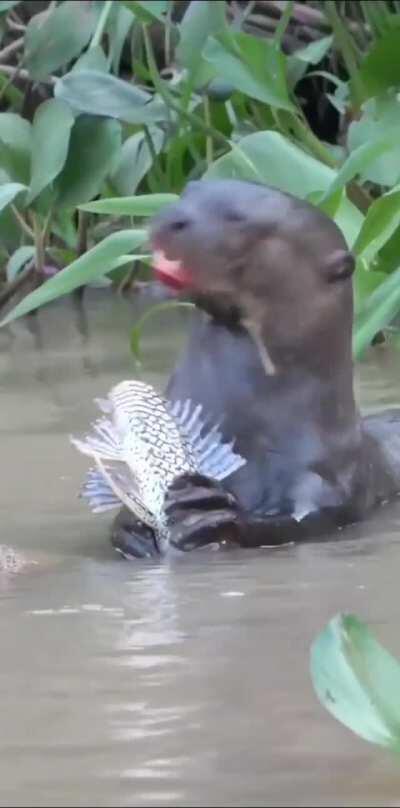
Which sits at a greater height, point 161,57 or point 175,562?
point 175,562

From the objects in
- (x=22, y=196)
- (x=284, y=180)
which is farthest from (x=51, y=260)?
(x=284, y=180)

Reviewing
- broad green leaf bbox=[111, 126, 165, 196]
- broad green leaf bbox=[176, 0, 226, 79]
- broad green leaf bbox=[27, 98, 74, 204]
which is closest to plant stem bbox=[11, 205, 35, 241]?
broad green leaf bbox=[111, 126, 165, 196]

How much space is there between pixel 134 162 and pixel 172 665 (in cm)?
289

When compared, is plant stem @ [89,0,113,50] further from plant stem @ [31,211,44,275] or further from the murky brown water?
the murky brown water

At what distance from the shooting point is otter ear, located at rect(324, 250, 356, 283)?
237 cm

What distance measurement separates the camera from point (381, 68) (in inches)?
130

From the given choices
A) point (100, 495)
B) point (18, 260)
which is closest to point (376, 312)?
point (100, 495)

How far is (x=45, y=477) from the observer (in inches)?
107

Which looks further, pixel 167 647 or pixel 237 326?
pixel 237 326

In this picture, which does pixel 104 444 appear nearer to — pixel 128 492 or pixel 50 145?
pixel 128 492

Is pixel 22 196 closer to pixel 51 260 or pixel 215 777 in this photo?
pixel 51 260

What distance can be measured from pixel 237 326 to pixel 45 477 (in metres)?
0.47

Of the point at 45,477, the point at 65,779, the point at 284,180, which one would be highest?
the point at 65,779

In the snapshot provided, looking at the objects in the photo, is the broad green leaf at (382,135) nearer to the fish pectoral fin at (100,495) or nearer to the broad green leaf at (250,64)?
the broad green leaf at (250,64)
